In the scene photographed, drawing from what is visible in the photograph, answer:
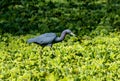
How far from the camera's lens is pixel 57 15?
18.0 meters

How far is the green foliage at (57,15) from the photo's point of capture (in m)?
16.1

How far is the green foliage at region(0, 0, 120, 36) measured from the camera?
52.8 ft

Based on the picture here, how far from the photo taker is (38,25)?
16.4m

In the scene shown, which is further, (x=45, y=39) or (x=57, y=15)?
(x=57, y=15)

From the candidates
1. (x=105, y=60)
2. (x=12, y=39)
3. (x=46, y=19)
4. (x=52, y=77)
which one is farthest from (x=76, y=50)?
(x=46, y=19)

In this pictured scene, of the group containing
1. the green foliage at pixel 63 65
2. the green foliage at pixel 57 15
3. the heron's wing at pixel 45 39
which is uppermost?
the green foliage at pixel 63 65

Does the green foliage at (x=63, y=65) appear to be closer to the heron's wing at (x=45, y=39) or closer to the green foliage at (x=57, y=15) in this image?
the heron's wing at (x=45, y=39)

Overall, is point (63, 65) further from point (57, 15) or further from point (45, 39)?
point (57, 15)

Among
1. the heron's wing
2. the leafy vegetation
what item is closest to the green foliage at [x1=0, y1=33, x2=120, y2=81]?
the leafy vegetation

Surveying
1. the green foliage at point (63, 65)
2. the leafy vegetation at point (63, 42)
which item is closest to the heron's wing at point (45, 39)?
the leafy vegetation at point (63, 42)

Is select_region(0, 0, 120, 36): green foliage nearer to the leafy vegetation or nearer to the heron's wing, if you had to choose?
the leafy vegetation

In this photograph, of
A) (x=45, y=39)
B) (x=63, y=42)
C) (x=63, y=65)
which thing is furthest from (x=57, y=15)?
(x=63, y=65)

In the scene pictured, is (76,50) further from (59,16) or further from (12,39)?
(59,16)

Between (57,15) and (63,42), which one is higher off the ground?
(63,42)
